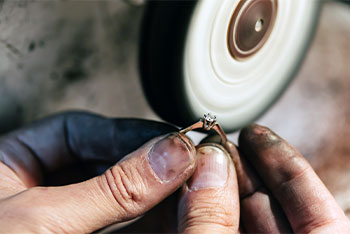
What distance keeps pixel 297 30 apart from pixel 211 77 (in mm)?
248

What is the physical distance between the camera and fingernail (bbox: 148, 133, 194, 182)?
54 cm

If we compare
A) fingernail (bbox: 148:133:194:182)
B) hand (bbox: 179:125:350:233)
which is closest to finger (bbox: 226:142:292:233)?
hand (bbox: 179:125:350:233)

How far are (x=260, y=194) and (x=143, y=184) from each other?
0.29m

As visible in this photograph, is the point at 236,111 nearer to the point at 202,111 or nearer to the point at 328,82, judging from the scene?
the point at 202,111

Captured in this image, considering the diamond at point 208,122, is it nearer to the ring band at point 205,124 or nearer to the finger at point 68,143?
the ring band at point 205,124

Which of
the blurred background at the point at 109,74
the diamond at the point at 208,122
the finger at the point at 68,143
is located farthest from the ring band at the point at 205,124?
the blurred background at the point at 109,74

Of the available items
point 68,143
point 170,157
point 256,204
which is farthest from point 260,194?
point 68,143

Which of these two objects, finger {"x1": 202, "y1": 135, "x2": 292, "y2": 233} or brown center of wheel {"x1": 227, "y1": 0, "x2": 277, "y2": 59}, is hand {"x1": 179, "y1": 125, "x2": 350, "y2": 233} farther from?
brown center of wheel {"x1": 227, "y1": 0, "x2": 277, "y2": 59}

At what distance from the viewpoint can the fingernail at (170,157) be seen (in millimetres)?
538

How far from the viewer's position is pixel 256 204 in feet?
2.33

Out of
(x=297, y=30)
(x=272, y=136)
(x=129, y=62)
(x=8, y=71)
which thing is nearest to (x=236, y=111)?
(x=272, y=136)

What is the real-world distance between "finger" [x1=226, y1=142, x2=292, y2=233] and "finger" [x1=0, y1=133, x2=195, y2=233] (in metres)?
0.16

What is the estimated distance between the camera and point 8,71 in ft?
2.73

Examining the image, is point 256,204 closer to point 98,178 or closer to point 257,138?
point 257,138
